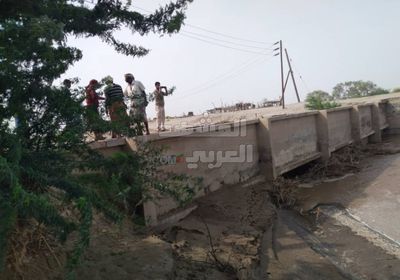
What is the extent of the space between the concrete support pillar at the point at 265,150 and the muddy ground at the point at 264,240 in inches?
13.9

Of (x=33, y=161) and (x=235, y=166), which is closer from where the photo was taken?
(x=33, y=161)

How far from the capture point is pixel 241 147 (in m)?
8.15

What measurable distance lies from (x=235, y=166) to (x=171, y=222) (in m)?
2.54

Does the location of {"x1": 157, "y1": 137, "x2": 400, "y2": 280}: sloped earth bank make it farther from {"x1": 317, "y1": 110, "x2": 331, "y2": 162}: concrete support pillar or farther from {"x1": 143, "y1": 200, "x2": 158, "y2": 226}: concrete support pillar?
{"x1": 317, "y1": 110, "x2": 331, "y2": 162}: concrete support pillar

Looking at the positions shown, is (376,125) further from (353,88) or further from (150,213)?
(353,88)

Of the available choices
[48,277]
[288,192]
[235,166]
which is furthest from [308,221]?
[48,277]

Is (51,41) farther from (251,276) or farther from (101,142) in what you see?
(251,276)

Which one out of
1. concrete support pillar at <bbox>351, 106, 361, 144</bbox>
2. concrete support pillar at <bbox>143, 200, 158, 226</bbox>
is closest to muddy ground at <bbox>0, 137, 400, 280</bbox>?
concrete support pillar at <bbox>143, 200, 158, 226</bbox>

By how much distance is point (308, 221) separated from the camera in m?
7.12

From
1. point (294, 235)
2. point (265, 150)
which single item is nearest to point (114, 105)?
point (294, 235)

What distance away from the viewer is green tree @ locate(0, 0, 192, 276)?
2068 millimetres

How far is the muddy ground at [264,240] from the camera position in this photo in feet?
12.7

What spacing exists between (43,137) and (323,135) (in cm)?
1028

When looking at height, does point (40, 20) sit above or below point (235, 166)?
above
